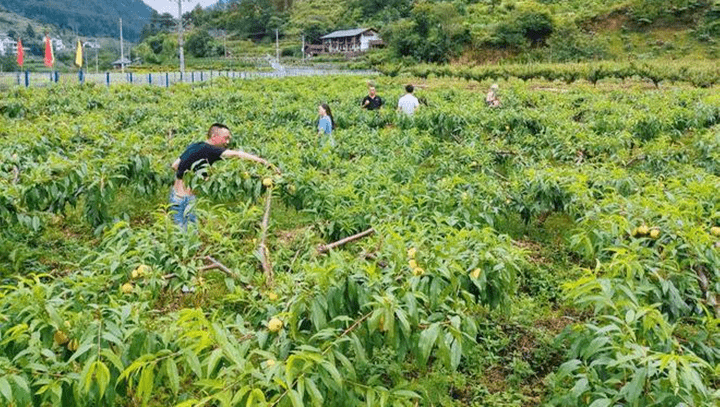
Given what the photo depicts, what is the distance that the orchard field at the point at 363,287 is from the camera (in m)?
2.21

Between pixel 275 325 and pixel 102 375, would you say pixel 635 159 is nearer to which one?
pixel 275 325

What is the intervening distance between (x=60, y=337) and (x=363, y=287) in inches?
50.3

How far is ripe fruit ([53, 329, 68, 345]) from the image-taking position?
2.38 m

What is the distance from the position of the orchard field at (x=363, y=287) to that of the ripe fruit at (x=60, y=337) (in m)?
0.02

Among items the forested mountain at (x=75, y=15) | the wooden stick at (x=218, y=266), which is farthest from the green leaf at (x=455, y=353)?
the forested mountain at (x=75, y=15)

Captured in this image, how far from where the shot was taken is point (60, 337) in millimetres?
2385

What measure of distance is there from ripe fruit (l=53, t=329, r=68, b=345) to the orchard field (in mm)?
16

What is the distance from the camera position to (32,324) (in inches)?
90.7

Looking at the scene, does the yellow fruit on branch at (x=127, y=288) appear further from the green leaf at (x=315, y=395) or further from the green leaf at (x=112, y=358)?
the green leaf at (x=315, y=395)

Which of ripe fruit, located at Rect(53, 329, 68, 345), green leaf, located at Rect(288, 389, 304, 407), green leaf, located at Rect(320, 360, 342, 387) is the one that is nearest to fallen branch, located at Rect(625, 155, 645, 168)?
green leaf, located at Rect(320, 360, 342, 387)

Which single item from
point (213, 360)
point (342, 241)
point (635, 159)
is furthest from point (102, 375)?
point (635, 159)

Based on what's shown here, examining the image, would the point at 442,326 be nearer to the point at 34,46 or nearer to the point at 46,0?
the point at 34,46

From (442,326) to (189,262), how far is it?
1505 millimetres

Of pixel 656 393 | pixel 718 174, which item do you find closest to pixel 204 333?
pixel 656 393
